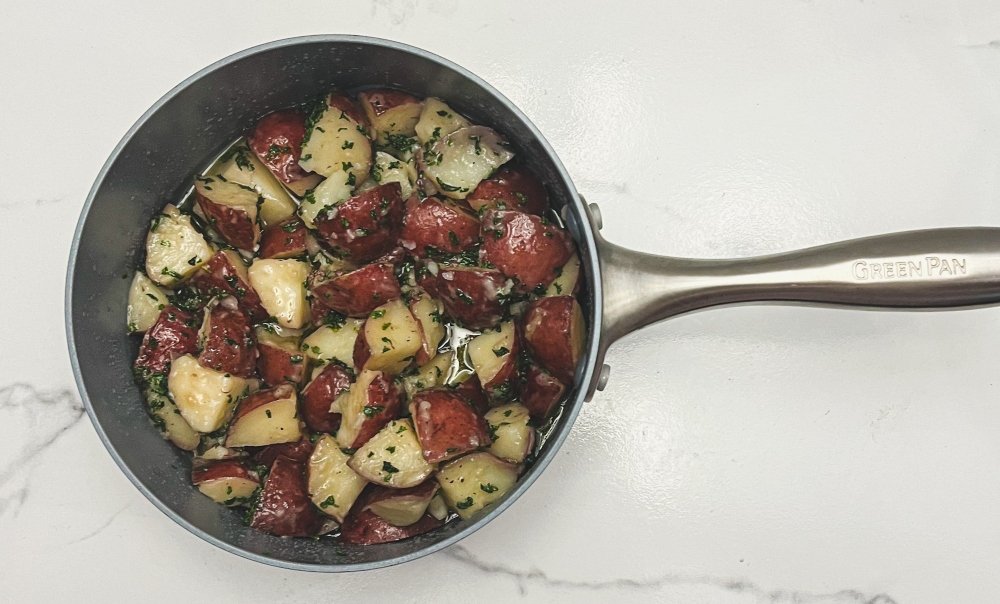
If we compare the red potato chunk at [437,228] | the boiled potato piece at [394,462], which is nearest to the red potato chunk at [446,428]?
the boiled potato piece at [394,462]

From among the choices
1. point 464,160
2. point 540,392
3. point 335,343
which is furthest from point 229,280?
point 540,392

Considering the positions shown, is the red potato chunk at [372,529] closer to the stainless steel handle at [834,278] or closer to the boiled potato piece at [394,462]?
the boiled potato piece at [394,462]

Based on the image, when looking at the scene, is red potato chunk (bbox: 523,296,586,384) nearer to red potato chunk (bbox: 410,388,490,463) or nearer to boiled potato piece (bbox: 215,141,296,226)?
red potato chunk (bbox: 410,388,490,463)

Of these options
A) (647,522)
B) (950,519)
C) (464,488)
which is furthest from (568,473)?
(950,519)

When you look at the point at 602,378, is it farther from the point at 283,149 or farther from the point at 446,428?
the point at 283,149

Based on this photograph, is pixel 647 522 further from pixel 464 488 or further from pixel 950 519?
pixel 950 519
